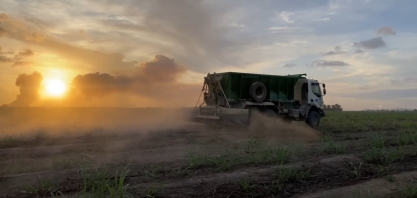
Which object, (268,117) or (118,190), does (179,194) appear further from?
(268,117)

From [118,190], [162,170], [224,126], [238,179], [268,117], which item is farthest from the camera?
[268,117]

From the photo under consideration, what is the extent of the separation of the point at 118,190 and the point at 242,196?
213 centimetres

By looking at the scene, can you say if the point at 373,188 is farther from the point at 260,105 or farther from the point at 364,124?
the point at 364,124

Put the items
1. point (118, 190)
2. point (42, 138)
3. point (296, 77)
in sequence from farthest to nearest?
point (296, 77), point (42, 138), point (118, 190)

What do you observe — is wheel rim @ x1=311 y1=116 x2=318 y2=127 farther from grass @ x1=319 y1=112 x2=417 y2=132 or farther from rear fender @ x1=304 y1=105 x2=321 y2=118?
grass @ x1=319 y1=112 x2=417 y2=132

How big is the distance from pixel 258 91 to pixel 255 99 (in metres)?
0.57

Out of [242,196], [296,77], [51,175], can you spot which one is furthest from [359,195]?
[296,77]

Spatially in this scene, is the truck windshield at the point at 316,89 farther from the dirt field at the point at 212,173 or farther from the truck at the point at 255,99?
the dirt field at the point at 212,173

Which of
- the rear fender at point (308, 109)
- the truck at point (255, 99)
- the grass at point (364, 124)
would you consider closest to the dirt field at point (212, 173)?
the truck at point (255, 99)

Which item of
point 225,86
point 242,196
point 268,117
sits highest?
point 225,86

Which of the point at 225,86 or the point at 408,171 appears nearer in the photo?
the point at 408,171

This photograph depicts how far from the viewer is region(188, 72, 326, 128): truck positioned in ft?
54.6

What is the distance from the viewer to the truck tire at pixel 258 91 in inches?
694

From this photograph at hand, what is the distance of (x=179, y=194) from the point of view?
5.90 meters
